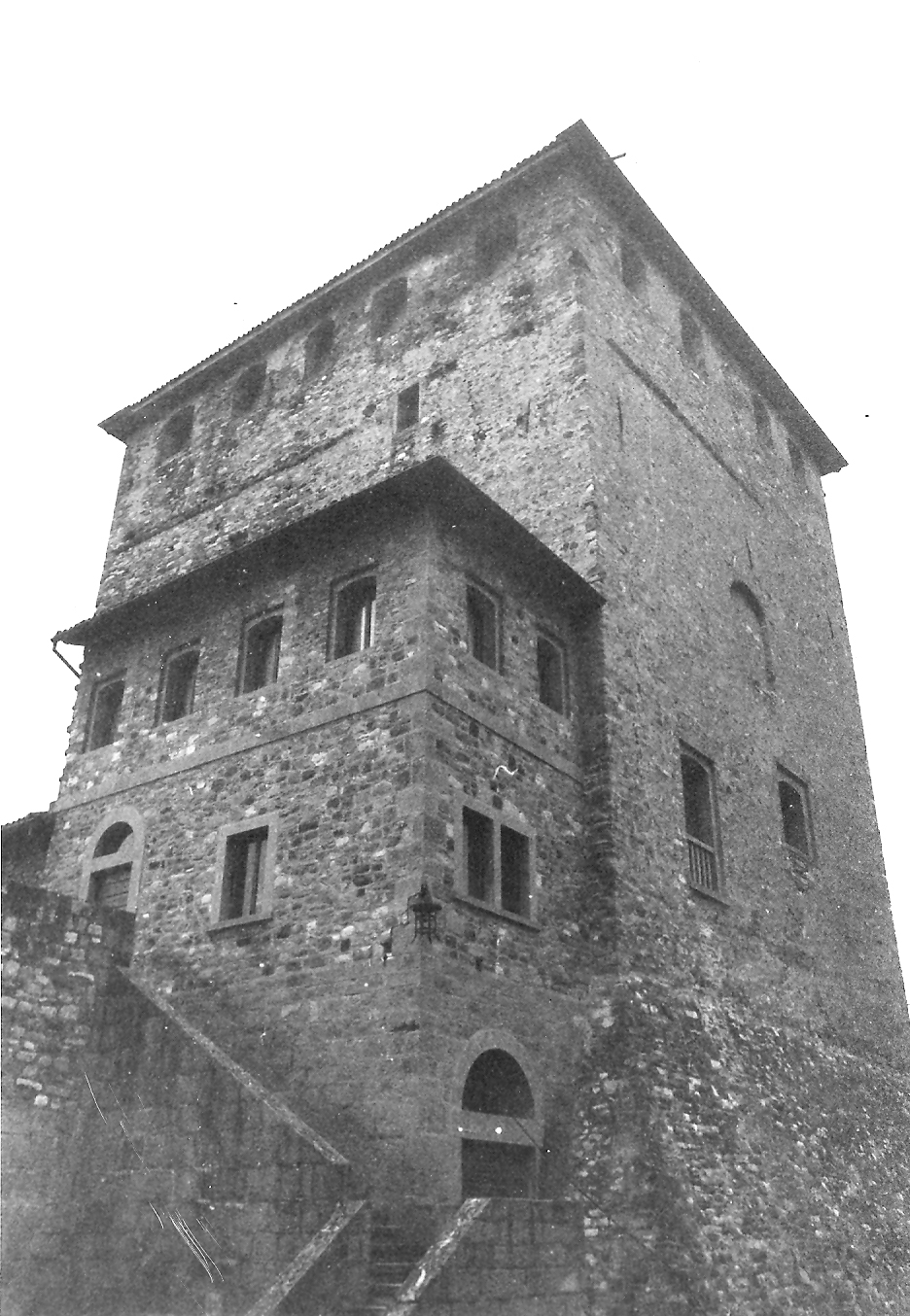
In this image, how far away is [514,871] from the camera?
44.6 feet

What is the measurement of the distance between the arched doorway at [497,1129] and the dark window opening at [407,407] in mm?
11212

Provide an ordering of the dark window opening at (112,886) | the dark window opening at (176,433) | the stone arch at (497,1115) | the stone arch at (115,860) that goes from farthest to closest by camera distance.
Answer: the dark window opening at (176,433), the dark window opening at (112,886), the stone arch at (115,860), the stone arch at (497,1115)

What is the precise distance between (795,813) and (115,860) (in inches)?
450

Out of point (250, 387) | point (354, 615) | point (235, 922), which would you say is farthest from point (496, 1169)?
point (250, 387)

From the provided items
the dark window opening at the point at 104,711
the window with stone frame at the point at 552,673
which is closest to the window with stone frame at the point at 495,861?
the window with stone frame at the point at 552,673

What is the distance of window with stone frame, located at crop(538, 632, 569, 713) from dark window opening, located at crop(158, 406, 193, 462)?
10987 mm

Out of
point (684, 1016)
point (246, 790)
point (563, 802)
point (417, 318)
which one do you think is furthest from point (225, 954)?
point (417, 318)

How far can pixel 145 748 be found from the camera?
15.7m

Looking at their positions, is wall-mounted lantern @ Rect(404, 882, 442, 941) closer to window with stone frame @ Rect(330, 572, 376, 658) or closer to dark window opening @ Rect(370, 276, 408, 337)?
window with stone frame @ Rect(330, 572, 376, 658)

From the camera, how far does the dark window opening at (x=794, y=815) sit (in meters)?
19.6

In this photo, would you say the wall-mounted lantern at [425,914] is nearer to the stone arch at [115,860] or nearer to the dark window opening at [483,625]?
the dark window opening at [483,625]

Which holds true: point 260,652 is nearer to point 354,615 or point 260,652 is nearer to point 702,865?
point 354,615

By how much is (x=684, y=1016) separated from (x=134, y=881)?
7.16 meters

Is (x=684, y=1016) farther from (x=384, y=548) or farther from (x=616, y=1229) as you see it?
(x=384, y=548)
